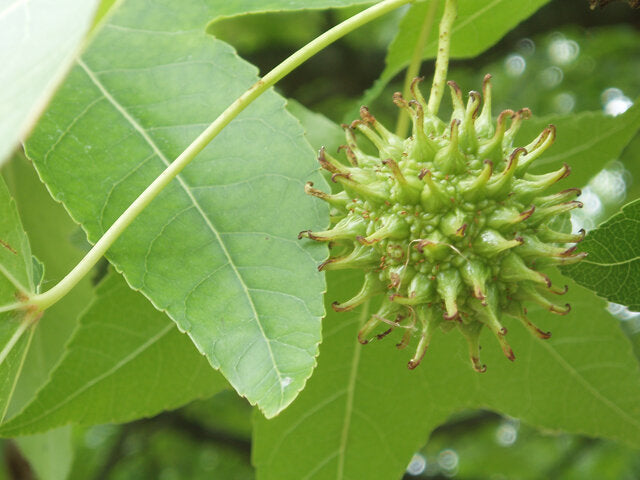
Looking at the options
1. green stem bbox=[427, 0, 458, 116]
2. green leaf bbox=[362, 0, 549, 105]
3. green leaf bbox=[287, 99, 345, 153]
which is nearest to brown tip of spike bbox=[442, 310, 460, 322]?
green stem bbox=[427, 0, 458, 116]

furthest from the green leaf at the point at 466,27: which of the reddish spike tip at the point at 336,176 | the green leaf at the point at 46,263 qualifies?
the green leaf at the point at 46,263

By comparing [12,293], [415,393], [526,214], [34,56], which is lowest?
[415,393]

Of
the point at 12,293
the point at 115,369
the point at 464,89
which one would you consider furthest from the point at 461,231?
the point at 464,89

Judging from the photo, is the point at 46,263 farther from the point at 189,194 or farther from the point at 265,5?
the point at 265,5

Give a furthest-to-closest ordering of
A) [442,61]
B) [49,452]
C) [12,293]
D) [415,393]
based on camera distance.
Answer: [49,452] < [415,393] < [442,61] < [12,293]

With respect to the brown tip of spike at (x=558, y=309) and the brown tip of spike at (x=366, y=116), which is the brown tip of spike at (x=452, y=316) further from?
the brown tip of spike at (x=366, y=116)

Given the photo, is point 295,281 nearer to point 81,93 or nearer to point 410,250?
point 410,250

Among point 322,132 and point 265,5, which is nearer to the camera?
point 265,5
